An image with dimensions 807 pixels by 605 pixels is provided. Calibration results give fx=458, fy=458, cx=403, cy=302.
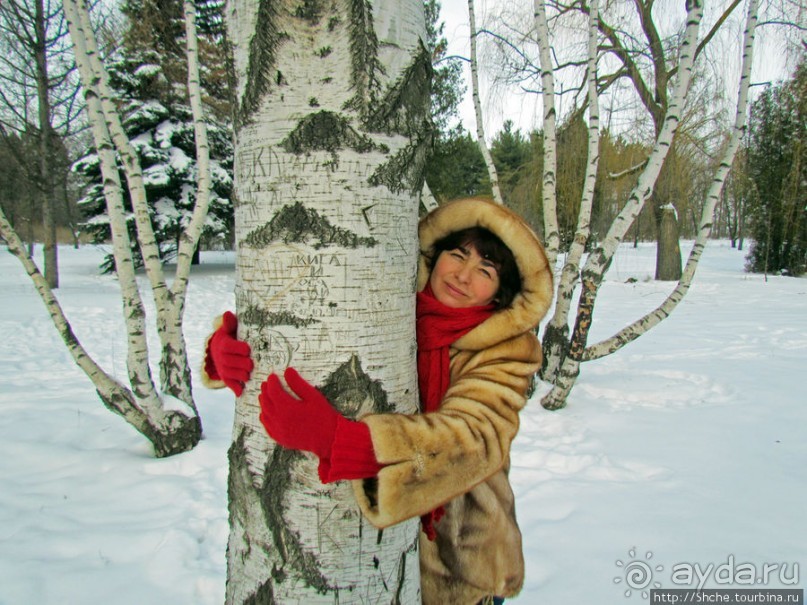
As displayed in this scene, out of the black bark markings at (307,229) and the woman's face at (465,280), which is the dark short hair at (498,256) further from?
the black bark markings at (307,229)

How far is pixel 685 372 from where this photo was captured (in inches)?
210

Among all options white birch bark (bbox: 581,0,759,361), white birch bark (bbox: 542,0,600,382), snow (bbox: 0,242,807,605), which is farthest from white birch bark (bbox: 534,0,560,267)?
snow (bbox: 0,242,807,605)

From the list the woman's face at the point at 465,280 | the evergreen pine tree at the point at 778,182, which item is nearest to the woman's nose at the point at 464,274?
the woman's face at the point at 465,280

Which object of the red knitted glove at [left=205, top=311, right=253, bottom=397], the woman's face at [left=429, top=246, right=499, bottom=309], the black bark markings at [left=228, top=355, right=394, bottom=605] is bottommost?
the black bark markings at [left=228, top=355, right=394, bottom=605]

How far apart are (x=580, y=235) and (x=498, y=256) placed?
10.5 ft

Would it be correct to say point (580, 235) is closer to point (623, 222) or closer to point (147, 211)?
point (623, 222)

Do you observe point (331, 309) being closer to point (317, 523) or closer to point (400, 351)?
point (400, 351)

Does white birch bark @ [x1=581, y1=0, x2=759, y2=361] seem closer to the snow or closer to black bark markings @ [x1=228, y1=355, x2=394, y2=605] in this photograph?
the snow

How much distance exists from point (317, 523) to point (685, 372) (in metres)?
A: 5.65

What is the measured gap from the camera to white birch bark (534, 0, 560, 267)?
3834mm

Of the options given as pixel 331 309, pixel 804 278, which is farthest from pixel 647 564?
pixel 804 278

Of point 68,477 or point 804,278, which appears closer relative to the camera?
point 68,477

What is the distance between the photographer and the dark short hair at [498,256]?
128cm

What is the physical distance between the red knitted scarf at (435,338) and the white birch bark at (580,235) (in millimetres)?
3067
